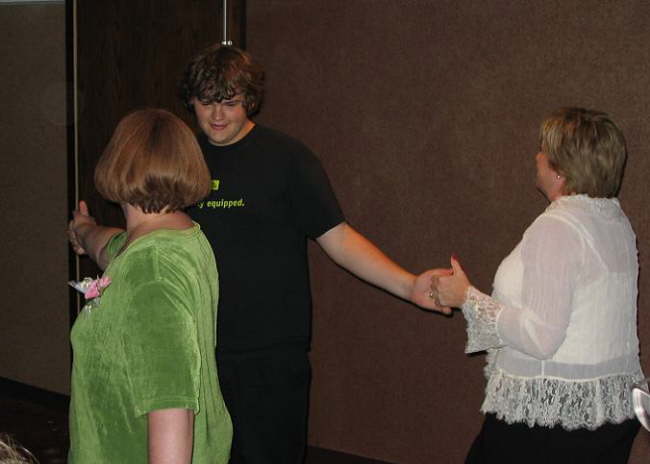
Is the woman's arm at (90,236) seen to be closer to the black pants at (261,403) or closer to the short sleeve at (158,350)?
the black pants at (261,403)

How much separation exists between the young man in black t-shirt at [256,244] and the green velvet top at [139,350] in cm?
84

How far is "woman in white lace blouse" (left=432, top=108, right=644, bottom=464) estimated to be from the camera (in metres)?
2.15

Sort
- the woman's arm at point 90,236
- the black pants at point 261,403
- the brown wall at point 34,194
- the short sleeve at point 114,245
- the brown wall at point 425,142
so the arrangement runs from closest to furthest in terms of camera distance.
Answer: the short sleeve at point 114,245, the woman's arm at point 90,236, the black pants at point 261,403, the brown wall at point 425,142, the brown wall at point 34,194

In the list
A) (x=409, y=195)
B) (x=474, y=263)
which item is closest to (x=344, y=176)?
(x=409, y=195)

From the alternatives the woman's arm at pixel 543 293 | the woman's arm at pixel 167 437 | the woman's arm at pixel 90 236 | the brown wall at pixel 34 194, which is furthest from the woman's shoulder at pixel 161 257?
the brown wall at pixel 34 194

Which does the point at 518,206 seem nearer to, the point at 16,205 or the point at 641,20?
the point at 641,20

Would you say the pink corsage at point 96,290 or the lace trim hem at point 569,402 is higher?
the pink corsage at point 96,290

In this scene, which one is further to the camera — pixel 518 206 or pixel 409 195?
pixel 409 195

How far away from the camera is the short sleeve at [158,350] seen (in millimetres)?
1394

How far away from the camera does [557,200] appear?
7.47 feet

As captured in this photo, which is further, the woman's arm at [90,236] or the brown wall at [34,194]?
the brown wall at [34,194]

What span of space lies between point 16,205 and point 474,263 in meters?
3.02

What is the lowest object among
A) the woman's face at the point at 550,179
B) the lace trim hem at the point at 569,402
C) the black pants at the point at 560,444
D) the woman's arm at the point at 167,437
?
the black pants at the point at 560,444

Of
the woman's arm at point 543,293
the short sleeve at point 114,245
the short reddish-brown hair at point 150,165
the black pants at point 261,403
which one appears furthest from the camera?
the black pants at point 261,403
